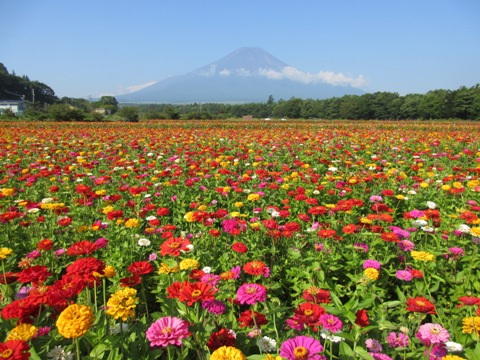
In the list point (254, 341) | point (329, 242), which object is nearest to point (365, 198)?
point (329, 242)

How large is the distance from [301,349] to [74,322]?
31.4 inches

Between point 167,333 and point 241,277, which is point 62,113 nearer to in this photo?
point 241,277

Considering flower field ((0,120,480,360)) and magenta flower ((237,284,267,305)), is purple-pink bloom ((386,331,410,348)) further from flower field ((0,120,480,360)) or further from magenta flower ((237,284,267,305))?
magenta flower ((237,284,267,305))

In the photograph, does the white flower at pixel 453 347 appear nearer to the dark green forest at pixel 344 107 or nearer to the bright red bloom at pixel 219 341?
the bright red bloom at pixel 219 341

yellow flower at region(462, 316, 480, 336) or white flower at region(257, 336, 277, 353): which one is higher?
yellow flower at region(462, 316, 480, 336)

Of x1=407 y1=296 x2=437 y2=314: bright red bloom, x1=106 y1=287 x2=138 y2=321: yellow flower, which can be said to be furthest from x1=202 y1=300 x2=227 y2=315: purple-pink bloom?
x1=407 y1=296 x2=437 y2=314: bright red bloom

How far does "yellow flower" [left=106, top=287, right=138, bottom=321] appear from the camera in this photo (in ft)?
4.39

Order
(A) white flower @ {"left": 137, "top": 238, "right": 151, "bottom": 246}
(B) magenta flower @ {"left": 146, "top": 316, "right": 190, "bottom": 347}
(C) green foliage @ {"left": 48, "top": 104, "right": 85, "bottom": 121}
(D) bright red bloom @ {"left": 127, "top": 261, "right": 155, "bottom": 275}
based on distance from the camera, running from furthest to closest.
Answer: (C) green foliage @ {"left": 48, "top": 104, "right": 85, "bottom": 121} → (A) white flower @ {"left": 137, "top": 238, "right": 151, "bottom": 246} → (D) bright red bloom @ {"left": 127, "top": 261, "right": 155, "bottom": 275} → (B) magenta flower @ {"left": 146, "top": 316, "right": 190, "bottom": 347}

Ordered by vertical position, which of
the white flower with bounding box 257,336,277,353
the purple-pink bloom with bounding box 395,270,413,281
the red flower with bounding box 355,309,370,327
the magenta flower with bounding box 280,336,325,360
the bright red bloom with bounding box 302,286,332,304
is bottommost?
the purple-pink bloom with bounding box 395,270,413,281

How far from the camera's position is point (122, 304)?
1.37m

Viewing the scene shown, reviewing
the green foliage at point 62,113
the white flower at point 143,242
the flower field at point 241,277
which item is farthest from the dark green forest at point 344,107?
the white flower at point 143,242

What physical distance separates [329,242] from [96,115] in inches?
1196

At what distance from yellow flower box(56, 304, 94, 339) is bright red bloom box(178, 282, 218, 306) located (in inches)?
13.7

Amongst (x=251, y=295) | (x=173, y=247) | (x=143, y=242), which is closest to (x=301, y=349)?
(x=251, y=295)
